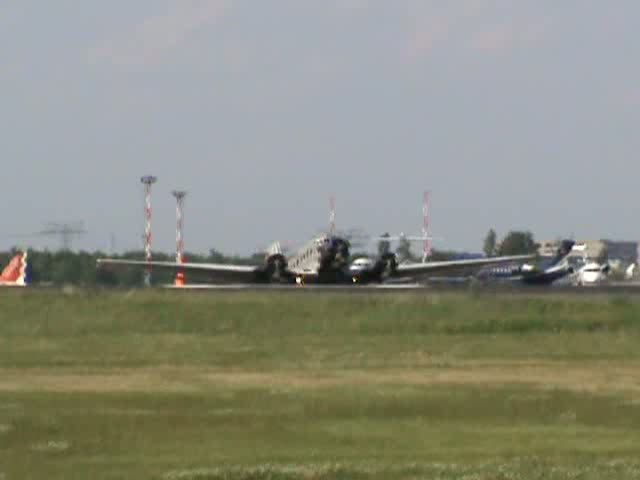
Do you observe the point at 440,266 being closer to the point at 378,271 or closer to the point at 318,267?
the point at 378,271

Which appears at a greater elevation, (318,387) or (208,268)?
(208,268)

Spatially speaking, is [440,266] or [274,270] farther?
[440,266]

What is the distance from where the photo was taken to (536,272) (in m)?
106

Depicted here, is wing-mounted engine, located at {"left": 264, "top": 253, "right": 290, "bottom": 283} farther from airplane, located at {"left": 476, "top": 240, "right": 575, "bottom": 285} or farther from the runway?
airplane, located at {"left": 476, "top": 240, "right": 575, "bottom": 285}

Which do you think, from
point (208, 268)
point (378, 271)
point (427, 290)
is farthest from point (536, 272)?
point (427, 290)

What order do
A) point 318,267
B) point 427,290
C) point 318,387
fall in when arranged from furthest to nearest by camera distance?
point 318,267 → point 427,290 → point 318,387

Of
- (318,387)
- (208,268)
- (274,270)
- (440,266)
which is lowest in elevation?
(318,387)

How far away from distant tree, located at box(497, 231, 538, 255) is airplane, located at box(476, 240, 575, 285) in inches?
1642

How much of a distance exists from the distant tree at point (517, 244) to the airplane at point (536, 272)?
4171 cm

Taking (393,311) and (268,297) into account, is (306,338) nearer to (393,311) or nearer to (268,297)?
(393,311)

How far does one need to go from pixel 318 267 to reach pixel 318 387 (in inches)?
1861

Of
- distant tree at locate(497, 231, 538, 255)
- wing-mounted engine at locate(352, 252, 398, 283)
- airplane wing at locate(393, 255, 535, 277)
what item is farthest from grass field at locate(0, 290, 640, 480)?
distant tree at locate(497, 231, 538, 255)

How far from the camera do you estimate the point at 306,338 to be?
40688mm

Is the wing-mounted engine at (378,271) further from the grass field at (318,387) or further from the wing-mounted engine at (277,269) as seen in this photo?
the grass field at (318,387)
